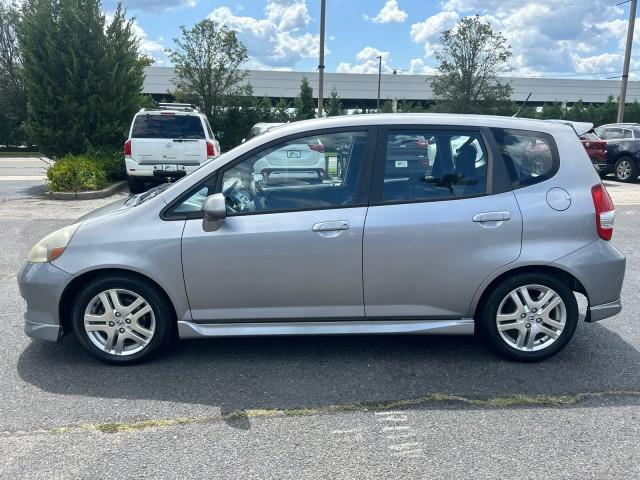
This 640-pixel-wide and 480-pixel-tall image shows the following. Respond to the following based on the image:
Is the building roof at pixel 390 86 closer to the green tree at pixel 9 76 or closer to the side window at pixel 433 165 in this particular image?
the green tree at pixel 9 76

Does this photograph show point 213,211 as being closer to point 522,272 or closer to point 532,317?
point 522,272

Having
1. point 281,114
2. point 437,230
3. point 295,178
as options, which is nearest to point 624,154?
point 437,230

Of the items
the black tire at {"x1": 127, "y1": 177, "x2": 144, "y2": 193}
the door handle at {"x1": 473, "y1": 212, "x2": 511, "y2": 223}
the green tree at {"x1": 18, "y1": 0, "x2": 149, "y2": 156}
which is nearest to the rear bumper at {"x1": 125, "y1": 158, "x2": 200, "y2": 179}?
the black tire at {"x1": 127, "y1": 177, "x2": 144, "y2": 193}

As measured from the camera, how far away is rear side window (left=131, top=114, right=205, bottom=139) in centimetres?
1190

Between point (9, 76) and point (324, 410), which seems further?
point (9, 76)

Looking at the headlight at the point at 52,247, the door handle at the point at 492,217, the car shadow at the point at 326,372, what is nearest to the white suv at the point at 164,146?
the car shadow at the point at 326,372

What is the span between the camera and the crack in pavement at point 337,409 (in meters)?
3.20

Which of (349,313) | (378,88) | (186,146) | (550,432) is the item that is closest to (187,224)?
(349,313)

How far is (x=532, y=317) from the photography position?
158 inches

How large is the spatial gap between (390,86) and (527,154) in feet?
193

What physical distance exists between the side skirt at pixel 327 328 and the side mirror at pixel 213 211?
0.71 meters

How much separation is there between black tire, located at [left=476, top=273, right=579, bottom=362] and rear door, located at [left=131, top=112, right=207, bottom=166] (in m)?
8.92

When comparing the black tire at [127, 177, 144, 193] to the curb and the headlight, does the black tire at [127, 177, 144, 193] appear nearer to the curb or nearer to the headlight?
the curb

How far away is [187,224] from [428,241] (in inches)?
65.4
